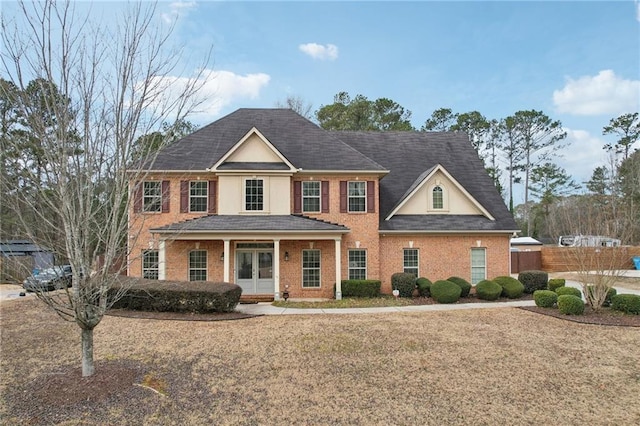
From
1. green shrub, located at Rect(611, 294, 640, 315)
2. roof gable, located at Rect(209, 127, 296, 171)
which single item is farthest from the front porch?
green shrub, located at Rect(611, 294, 640, 315)

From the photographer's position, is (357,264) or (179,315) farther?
(357,264)

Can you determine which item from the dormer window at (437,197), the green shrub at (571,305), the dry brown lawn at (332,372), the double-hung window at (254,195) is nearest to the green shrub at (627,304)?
the green shrub at (571,305)

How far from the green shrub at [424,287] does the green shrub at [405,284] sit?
29 cm

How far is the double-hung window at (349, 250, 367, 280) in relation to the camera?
1745 cm

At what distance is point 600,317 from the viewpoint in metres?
12.0

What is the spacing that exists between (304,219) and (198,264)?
5.07 m

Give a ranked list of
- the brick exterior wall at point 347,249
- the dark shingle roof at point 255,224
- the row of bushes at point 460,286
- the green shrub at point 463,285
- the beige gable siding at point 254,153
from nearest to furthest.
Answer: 1. the dark shingle roof at point 255,224
2. the row of bushes at point 460,286
3. the green shrub at point 463,285
4. the brick exterior wall at point 347,249
5. the beige gable siding at point 254,153

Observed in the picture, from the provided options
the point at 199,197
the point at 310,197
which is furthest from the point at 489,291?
the point at 199,197

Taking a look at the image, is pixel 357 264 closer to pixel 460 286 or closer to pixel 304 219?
pixel 304 219

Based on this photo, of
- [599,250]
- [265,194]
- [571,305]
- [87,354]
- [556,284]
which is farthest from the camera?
[265,194]

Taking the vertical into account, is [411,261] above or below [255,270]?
above

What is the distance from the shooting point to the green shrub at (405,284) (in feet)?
53.5

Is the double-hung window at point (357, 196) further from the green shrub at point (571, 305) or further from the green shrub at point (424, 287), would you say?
the green shrub at point (571, 305)

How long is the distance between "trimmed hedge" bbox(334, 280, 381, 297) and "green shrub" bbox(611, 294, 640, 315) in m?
8.15
